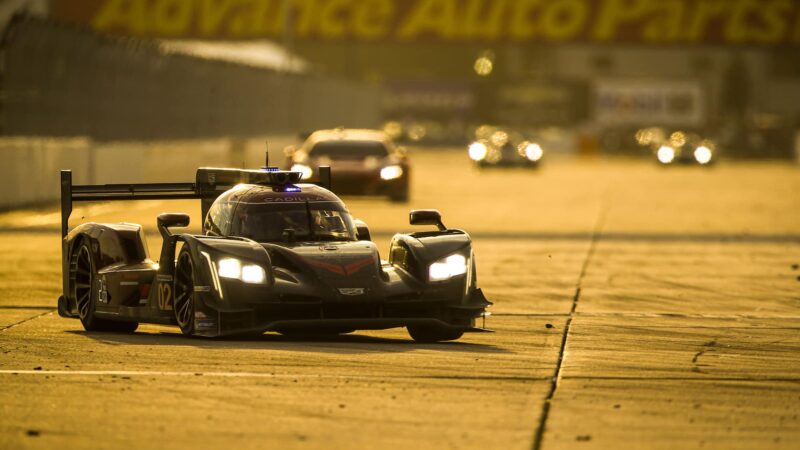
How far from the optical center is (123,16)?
72812 mm

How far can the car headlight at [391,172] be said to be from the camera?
37.0 m

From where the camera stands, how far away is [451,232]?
1450 centimetres

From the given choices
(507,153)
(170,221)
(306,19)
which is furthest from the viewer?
(306,19)

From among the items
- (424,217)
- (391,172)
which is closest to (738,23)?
(391,172)

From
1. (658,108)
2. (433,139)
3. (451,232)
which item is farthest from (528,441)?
(433,139)

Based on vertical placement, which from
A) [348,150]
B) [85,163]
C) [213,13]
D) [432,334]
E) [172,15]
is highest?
[213,13]

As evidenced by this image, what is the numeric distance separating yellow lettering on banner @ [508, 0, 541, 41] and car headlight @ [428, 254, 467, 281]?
2385 inches

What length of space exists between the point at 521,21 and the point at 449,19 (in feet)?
8.86

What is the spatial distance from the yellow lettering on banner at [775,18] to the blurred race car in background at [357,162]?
123ft

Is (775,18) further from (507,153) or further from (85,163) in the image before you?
(85,163)

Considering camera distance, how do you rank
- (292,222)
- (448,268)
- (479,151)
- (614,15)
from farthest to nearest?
1. (614,15)
2. (479,151)
3. (292,222)
4. (448,268)

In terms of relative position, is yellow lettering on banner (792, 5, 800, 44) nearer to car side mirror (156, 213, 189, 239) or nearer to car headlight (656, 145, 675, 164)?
car headlight (656, 145, 675, 164)

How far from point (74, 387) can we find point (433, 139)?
115m

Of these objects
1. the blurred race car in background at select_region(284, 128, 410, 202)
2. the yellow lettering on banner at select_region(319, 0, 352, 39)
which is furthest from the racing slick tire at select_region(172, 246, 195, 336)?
the yellow lettering on banner at select_region(319, 0, 352, 39)
